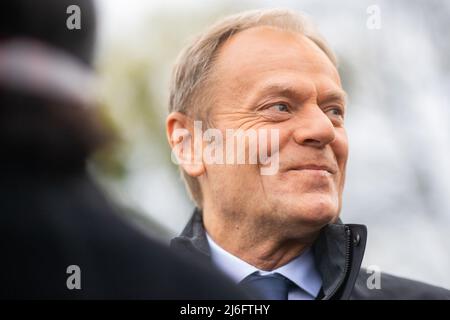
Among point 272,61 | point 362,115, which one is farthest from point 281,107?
point 362,115

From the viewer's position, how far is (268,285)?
2.40 m

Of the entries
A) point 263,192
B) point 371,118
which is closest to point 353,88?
point 371,118

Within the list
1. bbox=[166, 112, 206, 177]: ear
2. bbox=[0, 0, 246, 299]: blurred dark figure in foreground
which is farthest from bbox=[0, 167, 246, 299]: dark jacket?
bbox=[166, 112, 206, 177]: ear

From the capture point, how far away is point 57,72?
3.33 ft

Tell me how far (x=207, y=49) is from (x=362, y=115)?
22.7 inches

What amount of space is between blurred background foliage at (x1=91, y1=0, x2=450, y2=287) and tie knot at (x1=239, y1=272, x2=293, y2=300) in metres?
0.28

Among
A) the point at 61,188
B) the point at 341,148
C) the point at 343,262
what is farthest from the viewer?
the point at 341,148

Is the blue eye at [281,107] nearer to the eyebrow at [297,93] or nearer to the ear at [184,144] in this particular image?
the eyebrow at [297,93]

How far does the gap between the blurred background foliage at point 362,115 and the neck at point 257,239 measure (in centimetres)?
12

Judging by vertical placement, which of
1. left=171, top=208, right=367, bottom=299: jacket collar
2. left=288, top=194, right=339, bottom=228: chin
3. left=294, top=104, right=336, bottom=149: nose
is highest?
left=294, top=104, right=336, bottom=149: nose

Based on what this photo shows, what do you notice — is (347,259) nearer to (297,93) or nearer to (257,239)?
(257,239)

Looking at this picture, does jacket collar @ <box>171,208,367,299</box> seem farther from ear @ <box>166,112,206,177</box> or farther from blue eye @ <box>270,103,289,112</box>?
blue eye @ <box>270,103,289,112</box>

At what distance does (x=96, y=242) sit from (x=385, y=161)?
1.58 meters

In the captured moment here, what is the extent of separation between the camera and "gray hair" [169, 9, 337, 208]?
242 centimetres
